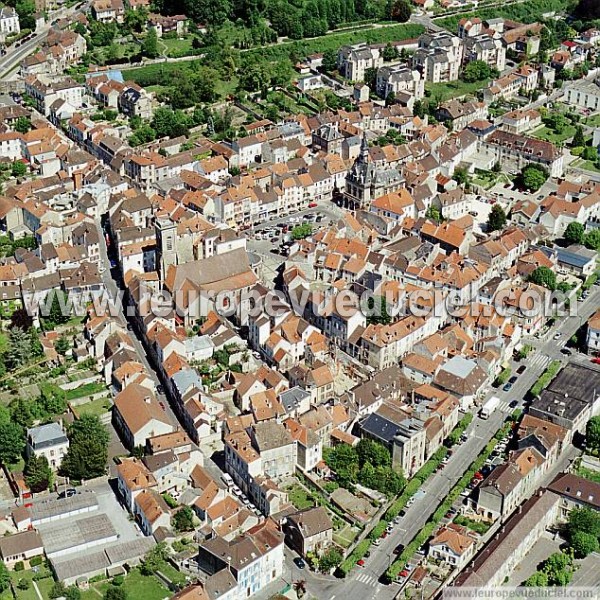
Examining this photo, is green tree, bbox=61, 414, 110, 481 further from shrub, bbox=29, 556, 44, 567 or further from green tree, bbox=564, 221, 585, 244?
green tree, bbox=564, 221, 585, 244

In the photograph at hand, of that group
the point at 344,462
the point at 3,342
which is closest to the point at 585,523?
the point at 344,462

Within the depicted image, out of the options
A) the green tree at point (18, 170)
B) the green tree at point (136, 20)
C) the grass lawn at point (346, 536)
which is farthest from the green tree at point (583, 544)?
the green tree at point (136, 20)

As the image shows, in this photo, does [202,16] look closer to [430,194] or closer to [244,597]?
[430,194]

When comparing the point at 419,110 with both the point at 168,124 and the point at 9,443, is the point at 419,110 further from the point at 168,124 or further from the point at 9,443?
the point at 9,443

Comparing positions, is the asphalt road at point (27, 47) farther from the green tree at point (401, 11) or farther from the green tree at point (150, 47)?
the green tree at point (401, 11)

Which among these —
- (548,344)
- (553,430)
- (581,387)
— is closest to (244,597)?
(553,430)
